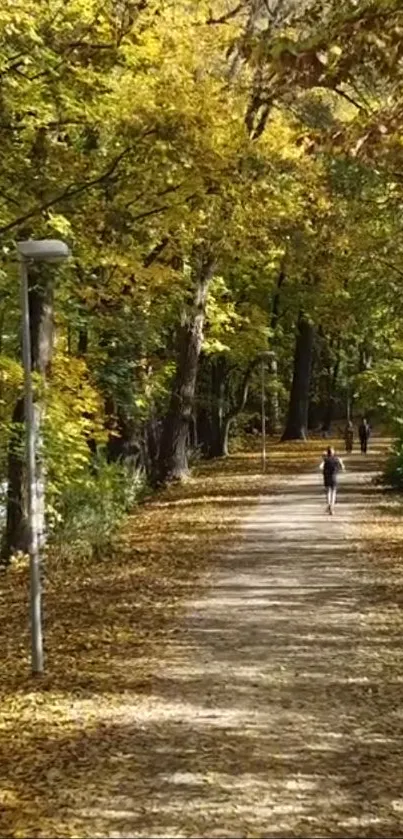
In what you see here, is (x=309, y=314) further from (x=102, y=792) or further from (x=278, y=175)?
(x=102, y=792)

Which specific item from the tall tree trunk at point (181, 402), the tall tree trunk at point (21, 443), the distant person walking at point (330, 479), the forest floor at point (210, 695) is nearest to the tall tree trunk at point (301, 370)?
the tall tree trunk at point (181, 402)

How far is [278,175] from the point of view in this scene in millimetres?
19469

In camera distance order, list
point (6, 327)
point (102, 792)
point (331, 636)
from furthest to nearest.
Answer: point (6, 327) < point (331, 636) < point (102, 792)

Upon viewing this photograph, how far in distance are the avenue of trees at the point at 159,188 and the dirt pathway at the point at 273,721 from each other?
13.8 ft

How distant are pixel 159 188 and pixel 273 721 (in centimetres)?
942

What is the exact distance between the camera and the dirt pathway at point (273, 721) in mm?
6324

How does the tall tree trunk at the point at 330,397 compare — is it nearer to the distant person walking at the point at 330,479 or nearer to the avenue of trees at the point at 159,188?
the avenue of trees at the point at 159,188

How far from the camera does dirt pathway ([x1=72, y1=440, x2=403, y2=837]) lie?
6324mm

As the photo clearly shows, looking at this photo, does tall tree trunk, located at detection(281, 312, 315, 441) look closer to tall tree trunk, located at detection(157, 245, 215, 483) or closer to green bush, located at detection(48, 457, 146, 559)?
tall tree trunk, located at detection(157, 245, 215, 483)

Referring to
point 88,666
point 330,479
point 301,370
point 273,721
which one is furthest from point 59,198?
point 301,370

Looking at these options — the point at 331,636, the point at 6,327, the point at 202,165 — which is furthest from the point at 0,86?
the point at 6,327

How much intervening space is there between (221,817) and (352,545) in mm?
11502

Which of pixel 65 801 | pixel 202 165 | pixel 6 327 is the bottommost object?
pixel 65 801

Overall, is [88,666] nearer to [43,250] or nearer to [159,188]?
[43,250]
